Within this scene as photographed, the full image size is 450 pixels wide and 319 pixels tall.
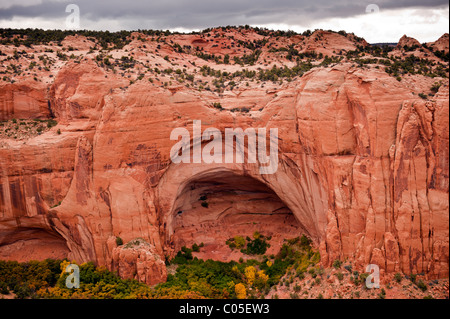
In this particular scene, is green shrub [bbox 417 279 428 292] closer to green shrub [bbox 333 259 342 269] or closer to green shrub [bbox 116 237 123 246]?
green shrub [bbox 333 259 342 269]

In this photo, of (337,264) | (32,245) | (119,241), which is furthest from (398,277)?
(32,245)

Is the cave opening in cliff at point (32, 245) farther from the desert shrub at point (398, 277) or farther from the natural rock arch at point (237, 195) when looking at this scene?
the desert shrub at point (398, 277)

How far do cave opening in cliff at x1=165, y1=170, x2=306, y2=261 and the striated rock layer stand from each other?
0.49 feet

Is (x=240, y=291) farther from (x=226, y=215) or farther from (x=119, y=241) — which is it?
(x=119, y=241)

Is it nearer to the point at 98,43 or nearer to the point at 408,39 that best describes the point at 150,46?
the point at 98,43

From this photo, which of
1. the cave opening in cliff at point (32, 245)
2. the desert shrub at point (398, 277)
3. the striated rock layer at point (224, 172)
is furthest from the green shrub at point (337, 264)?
the cave opening in cliff at point (32, 245)

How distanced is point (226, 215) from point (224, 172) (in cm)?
428

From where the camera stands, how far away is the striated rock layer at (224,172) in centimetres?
2042

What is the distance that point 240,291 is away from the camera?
78.8 feet

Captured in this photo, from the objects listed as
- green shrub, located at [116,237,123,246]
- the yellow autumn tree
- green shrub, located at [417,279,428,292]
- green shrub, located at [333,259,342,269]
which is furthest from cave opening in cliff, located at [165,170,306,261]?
green shrub, located at [417,279,428,292]

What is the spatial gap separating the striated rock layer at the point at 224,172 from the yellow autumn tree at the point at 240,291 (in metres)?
3.92

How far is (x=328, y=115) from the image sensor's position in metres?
22.5
